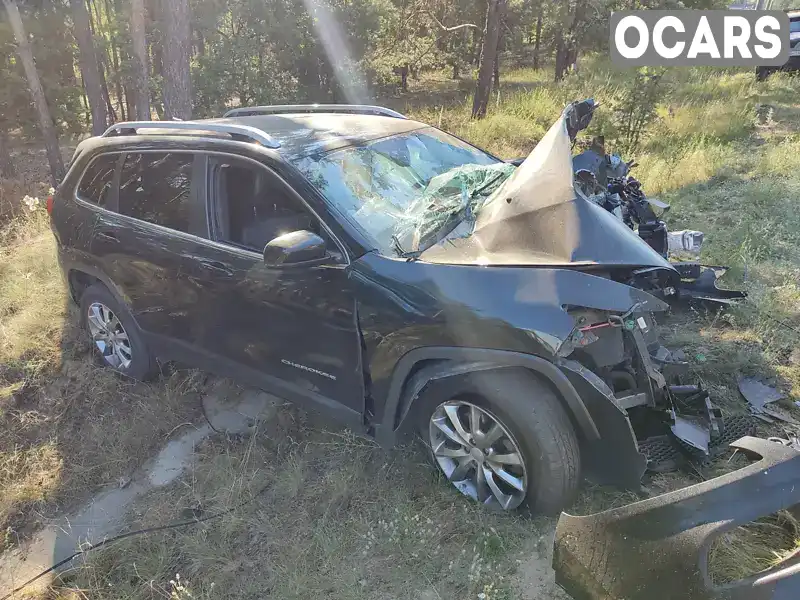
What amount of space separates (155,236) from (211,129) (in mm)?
798

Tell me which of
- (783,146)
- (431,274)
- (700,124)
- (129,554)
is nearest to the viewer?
(431,274)

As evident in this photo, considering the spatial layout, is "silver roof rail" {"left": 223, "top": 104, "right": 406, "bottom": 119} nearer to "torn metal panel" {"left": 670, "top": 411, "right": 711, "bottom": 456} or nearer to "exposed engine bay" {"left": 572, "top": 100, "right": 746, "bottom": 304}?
"exposed engine bay" {"left": 572, "top": 100, "right": 746, "bottom": 304}

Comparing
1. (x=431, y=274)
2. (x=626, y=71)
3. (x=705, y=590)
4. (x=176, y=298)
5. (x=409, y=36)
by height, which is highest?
(x=409, y=36)

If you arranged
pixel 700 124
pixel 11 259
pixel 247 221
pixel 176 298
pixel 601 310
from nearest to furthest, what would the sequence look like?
pixel 601 310, pixel 247 221, pixel 176 298, pixel 11 259, pixel 700 124

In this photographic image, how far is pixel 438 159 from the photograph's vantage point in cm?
376

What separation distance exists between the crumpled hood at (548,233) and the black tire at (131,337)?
2.39 metres

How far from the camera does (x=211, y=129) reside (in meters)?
3.32

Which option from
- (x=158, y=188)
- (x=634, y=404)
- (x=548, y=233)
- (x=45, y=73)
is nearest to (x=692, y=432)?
(x=634, y=404)

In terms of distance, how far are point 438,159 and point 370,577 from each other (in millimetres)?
2568

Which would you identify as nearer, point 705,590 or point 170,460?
point 705,590

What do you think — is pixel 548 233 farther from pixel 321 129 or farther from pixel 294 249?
pixel 321 129

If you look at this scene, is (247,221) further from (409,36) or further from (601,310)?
(409,36)

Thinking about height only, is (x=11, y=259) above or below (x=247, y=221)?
below

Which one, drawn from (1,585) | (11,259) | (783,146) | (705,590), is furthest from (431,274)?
(783,146)
